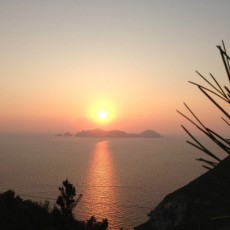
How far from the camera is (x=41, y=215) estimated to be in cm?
3509

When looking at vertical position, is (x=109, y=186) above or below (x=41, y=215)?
above

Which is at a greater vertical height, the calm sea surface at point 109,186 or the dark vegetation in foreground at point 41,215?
the calm sea surface at point 109,186

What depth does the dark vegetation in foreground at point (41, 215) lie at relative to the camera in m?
27.2

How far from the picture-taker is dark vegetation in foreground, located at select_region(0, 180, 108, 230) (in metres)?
27.2

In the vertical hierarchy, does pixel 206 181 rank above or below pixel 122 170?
below

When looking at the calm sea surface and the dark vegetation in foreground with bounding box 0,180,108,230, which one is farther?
the calm sea surface

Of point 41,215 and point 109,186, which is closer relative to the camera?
point 41,215

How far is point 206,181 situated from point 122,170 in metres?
91.0

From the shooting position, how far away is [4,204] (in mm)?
34281

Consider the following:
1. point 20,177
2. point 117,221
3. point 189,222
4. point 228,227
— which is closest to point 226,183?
point 228,227

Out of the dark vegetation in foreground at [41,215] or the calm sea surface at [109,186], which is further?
the calm sea surface at [109,186]

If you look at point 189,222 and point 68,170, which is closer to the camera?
point 189,222

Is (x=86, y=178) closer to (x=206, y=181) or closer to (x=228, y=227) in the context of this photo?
(x=206, y=181)

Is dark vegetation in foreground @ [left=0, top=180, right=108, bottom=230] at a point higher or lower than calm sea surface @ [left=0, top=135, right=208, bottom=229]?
lower
